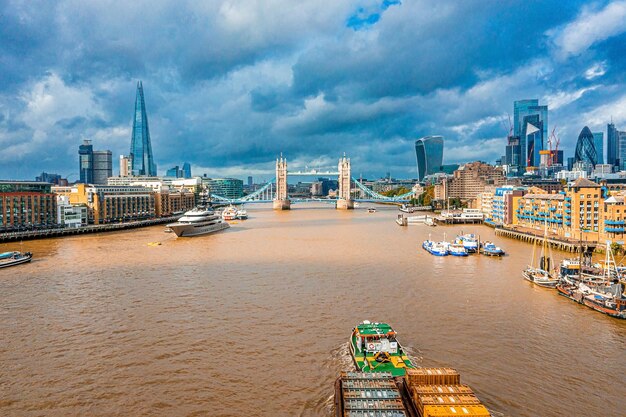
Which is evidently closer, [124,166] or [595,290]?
[595,290]

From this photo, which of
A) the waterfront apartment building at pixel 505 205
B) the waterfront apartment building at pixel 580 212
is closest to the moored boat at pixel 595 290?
the waterfront apartment building at pixel 580 212

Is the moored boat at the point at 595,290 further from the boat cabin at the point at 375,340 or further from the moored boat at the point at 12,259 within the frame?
the moored boat at the point at 12,259

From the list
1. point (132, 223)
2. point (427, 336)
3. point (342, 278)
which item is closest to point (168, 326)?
point (427, 336)

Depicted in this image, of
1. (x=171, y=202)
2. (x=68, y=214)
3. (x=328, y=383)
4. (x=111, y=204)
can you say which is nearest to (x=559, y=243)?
(x=328, y=383)

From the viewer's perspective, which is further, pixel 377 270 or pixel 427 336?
pixel 377 270

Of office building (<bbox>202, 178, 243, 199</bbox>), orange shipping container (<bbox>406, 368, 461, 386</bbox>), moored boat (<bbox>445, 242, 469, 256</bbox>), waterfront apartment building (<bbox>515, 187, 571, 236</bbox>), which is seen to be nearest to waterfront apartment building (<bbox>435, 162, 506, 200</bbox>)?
waterfront apartment building (<bbox>515, 187, 571, 236</bbox>)

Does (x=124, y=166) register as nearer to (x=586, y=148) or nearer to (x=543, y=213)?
Answer: (x=543, y=213)

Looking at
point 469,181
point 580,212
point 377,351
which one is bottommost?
point 377,351

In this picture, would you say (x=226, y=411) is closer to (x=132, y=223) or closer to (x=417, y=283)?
(x=417, y=283)
